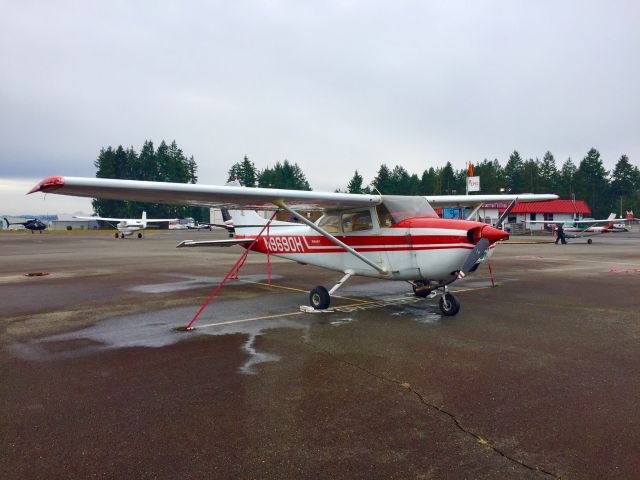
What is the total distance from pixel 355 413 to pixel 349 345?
2.10 m

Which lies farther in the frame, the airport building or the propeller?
the airport building

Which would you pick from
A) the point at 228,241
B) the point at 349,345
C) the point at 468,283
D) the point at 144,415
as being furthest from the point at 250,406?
the point at 468,283

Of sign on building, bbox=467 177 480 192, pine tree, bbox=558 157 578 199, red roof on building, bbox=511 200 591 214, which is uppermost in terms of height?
pine tree, bbox=558 157 578 199

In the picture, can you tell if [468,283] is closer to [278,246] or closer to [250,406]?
[278,246]

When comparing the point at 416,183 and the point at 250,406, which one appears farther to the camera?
the point at 416,183

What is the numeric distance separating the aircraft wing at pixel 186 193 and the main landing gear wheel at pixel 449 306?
7.69 ft

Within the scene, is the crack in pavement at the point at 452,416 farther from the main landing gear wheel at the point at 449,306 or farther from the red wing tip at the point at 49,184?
the red wing tip at the point at 49,184

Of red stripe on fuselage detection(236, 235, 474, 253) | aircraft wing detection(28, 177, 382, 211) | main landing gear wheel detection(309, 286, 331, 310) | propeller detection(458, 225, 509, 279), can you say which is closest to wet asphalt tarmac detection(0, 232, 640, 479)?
main landing gear wheel detection(309, 286, 331, 310)

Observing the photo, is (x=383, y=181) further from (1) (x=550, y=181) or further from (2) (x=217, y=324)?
(2) (x=217, y=324)

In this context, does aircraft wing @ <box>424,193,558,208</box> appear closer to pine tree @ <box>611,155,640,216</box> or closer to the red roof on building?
the red roof on building

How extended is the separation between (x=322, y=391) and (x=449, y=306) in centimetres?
419

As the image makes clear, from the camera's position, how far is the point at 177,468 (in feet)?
9.02

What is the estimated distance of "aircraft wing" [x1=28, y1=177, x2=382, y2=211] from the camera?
16.9 feet

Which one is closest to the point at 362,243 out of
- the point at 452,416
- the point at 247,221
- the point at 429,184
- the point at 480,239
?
the point at 480,239
